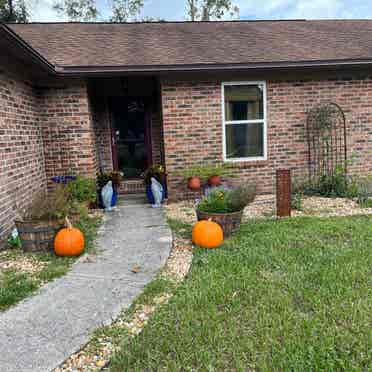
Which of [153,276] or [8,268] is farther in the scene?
[8,268]

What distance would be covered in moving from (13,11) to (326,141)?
17558 mm

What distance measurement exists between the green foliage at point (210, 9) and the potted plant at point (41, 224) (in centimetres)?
1864

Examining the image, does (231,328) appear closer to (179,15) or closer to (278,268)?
(278,268)

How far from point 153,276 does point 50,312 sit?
979 mm

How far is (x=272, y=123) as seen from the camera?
6691 millimetres

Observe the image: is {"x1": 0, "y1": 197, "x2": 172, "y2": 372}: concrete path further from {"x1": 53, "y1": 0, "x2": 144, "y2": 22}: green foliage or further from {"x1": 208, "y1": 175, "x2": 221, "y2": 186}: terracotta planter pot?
{"x1": 53, "y1": 0, "x2": 144, "y2": 22}: green foliage

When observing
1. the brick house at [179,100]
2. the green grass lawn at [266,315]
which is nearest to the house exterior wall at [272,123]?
the brick house at [179,100]

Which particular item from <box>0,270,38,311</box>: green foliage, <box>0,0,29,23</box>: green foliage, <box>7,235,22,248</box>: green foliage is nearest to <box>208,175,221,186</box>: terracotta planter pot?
<box>7,235,22,248</box>: green foliage

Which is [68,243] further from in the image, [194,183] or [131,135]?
[131,135]

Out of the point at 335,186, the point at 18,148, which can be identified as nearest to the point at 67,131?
the point at 18,148

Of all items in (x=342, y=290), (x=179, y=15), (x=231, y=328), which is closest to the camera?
(x=231, y=328)

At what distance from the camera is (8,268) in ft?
11.4

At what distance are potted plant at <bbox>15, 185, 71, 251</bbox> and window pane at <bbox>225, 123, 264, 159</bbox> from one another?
12.3 ft

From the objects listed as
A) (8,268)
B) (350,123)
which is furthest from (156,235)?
(350,123)
